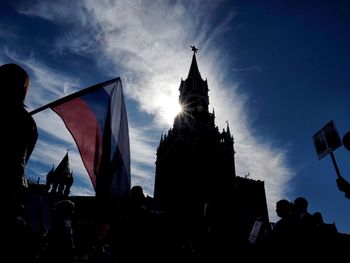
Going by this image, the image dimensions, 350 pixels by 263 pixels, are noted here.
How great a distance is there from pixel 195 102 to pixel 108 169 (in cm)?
4201

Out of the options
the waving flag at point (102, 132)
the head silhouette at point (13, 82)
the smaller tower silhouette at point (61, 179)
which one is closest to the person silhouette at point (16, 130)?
the head silhouette at point (13, 82)

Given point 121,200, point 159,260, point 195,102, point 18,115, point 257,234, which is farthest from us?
point 195,102

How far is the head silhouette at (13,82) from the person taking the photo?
7.31 feet

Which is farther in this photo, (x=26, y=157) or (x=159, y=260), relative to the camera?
(x=159, y=260)

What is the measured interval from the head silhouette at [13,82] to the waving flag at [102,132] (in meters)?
1.10

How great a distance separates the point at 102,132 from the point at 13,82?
166 cm

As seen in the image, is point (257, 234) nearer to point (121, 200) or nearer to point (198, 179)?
point (121, 200)

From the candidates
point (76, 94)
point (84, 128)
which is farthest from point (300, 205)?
point (76, 94)

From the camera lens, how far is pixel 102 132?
3.81 m

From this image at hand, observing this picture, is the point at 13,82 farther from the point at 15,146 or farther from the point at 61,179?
the point at 61,179

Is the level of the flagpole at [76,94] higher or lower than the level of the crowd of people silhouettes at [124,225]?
higher

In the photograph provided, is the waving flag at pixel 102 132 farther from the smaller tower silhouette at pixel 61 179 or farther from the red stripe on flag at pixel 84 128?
the smaller tower silhouette at pixel 61 179

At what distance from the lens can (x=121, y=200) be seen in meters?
3.27

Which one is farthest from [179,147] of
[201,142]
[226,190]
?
[226,190]
